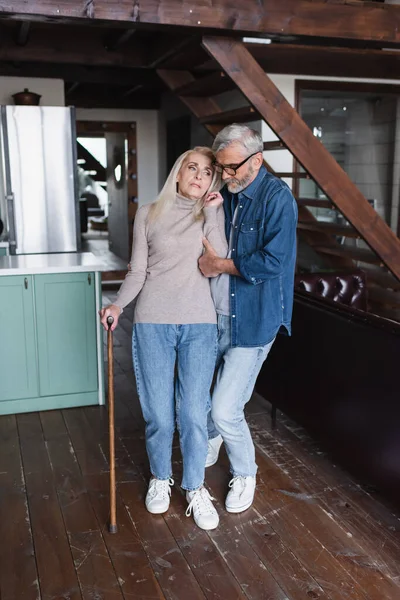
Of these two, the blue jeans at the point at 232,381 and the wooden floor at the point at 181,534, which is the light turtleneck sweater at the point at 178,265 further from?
the wooden floor at the point at 181,534

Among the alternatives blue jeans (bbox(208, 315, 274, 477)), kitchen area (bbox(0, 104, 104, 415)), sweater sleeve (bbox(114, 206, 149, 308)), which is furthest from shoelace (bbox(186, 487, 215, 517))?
kitchen area (bbox(0, 104, 104, 415))

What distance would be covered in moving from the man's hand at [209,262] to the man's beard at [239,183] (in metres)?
0.24

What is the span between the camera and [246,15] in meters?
3.98

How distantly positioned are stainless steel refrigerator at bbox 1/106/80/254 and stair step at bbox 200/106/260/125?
1620 mm

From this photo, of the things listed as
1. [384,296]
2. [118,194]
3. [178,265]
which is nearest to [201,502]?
[178,265]

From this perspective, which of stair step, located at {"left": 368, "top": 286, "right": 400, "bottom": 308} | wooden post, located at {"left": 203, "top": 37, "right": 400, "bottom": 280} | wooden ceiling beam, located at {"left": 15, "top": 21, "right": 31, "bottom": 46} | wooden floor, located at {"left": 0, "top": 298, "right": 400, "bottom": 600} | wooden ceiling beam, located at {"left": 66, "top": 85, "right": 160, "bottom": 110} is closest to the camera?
wooden floor, located at {"left": 0, "top": 298, "right": 400, "bottom": 600}

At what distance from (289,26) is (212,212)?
2.04 m

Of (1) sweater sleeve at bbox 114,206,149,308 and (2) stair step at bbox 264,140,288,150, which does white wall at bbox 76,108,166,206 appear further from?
(1) sweater sleeve at bbox 114,206,149,308

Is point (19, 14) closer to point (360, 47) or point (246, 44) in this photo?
point (246, 44)

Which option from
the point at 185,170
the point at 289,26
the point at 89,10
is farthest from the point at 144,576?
the point at 289,26

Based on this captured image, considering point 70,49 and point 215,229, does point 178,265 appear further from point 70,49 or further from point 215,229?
point 70,49

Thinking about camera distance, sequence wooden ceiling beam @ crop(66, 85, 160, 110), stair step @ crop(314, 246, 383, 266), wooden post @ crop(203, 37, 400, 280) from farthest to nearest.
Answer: wooden ceiling beam @ crop(66, 85, 160, 110), stair step @ crop(314, 246, 383, 266), wooden post @ crop(203, 37, 400, 280)

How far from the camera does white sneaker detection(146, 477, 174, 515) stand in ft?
9.42

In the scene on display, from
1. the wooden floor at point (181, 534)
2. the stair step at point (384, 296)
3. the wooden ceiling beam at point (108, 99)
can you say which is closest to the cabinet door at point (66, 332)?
the wooden floor at point (181, 534)
